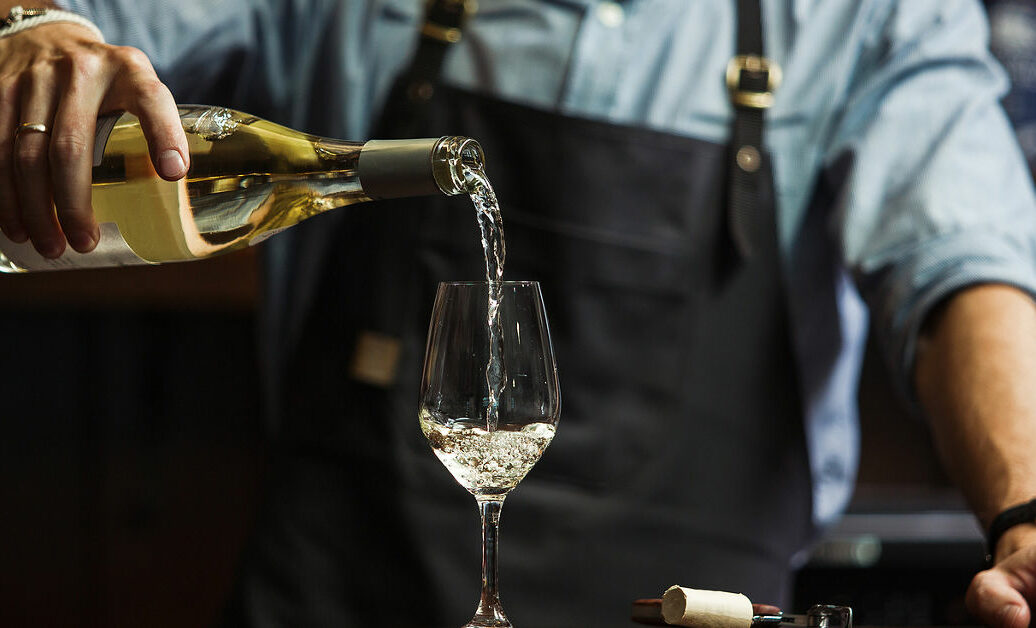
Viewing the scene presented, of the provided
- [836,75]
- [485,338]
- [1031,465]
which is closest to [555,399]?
[485,338]

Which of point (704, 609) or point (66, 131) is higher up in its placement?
point (66, 131)

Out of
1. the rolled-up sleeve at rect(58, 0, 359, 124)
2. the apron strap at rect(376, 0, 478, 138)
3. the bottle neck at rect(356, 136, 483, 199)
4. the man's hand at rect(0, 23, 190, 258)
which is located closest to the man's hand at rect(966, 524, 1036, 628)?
the bottle neck at rect(356, 136, 483, 199)

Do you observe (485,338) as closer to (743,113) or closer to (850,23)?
(743,113)

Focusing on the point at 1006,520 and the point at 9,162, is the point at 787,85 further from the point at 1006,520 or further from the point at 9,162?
the point at 9,162

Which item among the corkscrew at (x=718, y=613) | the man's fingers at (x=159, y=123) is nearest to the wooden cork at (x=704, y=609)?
the corkscrew at (x=718, y=613)

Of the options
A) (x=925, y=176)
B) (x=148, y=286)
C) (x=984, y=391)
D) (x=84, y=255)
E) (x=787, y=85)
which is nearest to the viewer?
(x=84, y=255)

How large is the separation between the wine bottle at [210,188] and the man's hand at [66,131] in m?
0.03

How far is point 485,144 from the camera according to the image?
4.02 feet

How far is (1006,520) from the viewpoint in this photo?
84 centimetres

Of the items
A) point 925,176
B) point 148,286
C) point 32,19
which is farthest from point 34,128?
point 148,286

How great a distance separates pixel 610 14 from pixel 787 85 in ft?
0.69

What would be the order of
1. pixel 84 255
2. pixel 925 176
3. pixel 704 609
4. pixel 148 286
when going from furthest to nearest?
1. pixel 148 286
2. pixel 925 176
3. pixel 84 255
4. pixel 704 609

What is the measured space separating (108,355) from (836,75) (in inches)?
60.5

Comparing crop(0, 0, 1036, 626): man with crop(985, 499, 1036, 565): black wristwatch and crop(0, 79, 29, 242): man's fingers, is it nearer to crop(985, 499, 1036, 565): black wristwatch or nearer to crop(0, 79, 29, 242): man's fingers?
crop(985, 499, 1036, 565): black wristwatch
